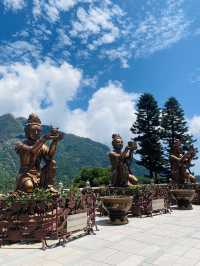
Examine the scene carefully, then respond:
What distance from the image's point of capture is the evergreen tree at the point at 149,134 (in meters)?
33.6

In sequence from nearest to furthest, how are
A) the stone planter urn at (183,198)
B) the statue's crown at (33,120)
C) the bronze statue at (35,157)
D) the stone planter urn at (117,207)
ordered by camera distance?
the bronze statue at (35,157) → the statue's crown at (33,120) → the stone planter urn at (117,207) → the stone planter urn at (183,198)

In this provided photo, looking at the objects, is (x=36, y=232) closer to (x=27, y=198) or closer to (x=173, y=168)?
(x=27, y=198)

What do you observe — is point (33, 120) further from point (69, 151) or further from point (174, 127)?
point (69, 151)

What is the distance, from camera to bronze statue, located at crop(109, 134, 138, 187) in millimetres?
12367

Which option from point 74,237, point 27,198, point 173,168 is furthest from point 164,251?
point 173,168

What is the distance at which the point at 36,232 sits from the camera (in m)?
6.98

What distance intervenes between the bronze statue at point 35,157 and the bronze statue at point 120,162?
3979 mm

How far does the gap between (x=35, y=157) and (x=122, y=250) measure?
337 cm

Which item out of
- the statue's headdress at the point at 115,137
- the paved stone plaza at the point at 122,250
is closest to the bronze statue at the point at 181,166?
the statue's headdress at the point at 115,137

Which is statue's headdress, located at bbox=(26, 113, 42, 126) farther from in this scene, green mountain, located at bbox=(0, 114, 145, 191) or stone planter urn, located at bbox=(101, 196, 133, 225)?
green mountain, located at bbox=(0, 114, 145, 191)

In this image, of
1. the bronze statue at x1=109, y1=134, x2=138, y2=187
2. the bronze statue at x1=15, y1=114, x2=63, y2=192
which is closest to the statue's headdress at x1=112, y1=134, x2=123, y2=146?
the bronze statue at x1=109, y1=134, x2=138, y2=187

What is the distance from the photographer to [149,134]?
34.6 m

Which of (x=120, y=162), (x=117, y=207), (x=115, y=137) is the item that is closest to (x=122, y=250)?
(x=117, y=207)

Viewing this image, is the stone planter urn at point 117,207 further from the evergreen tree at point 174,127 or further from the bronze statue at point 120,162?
the evergreen tree at point 174,127
